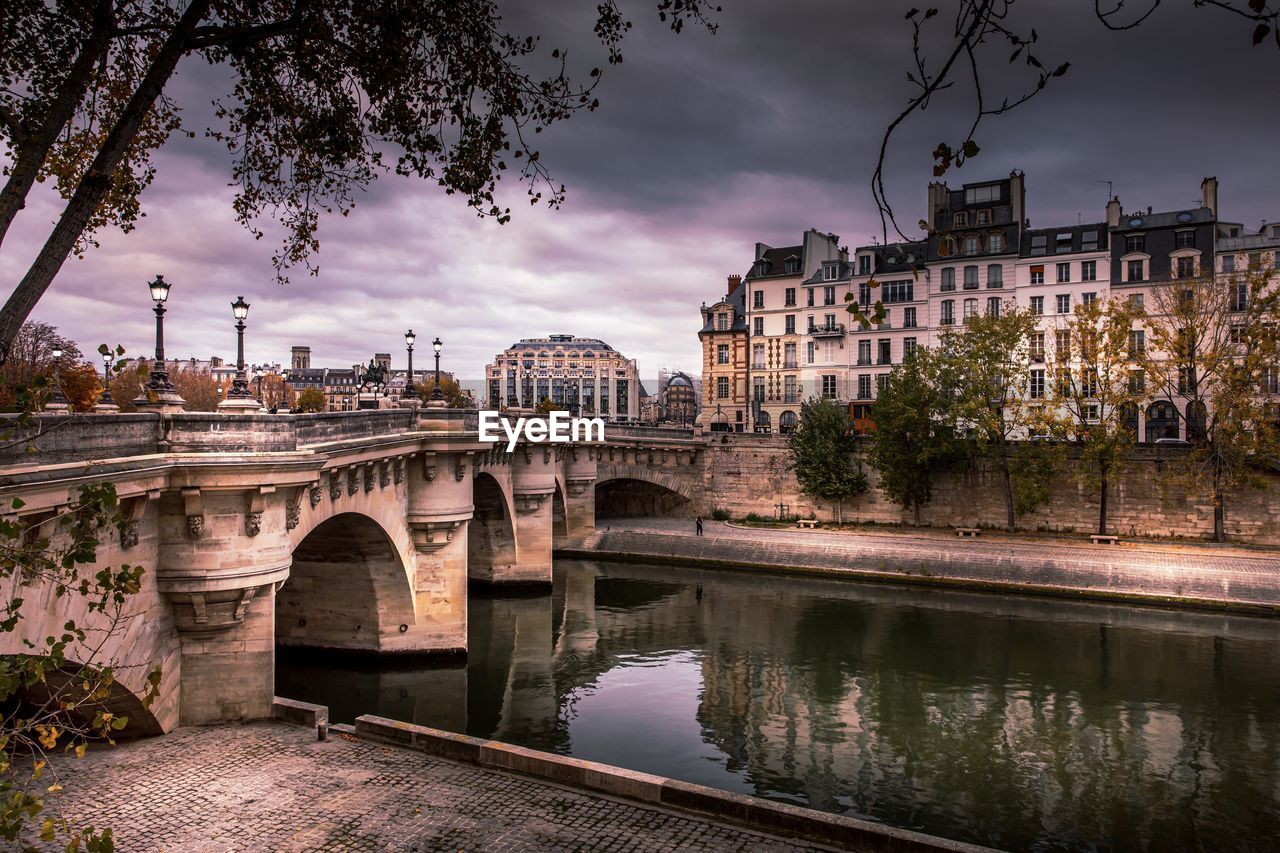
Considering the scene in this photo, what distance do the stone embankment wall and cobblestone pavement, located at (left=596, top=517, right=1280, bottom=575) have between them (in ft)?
8.48

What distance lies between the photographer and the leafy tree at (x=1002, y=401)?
145 ft

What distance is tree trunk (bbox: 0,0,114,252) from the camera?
5906 millimetres

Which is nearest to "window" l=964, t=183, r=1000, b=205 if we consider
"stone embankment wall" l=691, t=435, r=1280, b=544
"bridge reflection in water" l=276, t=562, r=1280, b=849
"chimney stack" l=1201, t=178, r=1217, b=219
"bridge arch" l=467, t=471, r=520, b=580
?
"chimney stack" l=1201, t=178, r=1217, b=219

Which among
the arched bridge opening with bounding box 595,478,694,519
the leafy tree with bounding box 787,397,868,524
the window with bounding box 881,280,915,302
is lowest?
the arched bridge opening with bounding box 595,478,694,519

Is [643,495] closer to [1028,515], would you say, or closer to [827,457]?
[827,457]

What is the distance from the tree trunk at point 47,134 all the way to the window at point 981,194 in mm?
62159

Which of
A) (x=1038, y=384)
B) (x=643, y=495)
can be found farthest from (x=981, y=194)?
(x=643, y=495)

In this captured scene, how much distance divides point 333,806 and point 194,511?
19.3 feet

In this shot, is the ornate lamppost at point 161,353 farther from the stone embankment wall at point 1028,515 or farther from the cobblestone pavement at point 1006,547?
the stone embankment wall at point 1028,515

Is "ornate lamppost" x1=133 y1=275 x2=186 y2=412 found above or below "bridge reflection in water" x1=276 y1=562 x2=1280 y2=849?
above

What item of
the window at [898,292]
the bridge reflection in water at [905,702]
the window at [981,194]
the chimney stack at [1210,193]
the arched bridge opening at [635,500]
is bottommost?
the bridge reflection in water at [905,702]

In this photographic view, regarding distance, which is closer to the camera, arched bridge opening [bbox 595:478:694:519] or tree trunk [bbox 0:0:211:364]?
tree trunk [bbox 0:0:211:364]

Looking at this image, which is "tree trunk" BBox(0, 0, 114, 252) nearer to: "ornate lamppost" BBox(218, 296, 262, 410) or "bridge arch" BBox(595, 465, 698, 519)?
"ornate lamppost" BBox(218, 296, 262, 410)

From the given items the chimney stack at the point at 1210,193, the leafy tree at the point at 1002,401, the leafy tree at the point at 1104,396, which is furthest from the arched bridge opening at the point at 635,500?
the chimney stack at the point at 1210,193
